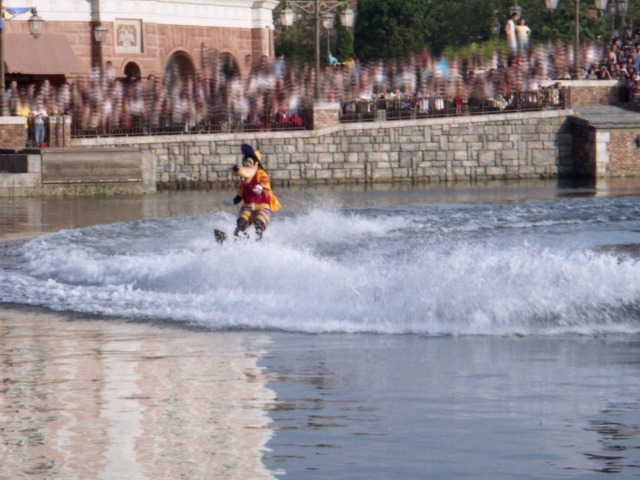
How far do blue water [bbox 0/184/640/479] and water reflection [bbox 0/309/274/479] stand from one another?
23 cm

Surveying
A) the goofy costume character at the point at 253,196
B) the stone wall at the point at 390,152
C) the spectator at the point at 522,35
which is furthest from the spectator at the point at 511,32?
the goofy costume character at the point at 253,196

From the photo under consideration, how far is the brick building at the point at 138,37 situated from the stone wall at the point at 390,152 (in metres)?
7.15

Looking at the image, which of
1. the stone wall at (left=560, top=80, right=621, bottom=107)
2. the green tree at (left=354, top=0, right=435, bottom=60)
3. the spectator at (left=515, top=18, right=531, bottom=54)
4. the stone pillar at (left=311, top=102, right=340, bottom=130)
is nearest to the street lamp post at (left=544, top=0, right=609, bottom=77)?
the stone wall at (left=560, top=80, right=621, bottom=107)

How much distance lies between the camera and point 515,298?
41.4ft

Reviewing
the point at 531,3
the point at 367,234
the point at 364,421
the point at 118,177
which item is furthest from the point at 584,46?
the point at 364,421

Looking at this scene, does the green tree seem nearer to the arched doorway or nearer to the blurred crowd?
the arched doorway

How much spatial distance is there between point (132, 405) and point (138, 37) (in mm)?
40289

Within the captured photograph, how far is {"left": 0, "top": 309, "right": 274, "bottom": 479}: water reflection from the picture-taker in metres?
6.95

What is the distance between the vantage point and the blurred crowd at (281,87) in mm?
37469

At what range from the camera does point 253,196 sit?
1820 centimetres

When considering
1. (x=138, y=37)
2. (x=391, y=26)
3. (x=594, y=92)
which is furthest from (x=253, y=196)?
(x=391, y=26)

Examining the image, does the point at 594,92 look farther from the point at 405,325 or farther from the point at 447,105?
the point at 405,325

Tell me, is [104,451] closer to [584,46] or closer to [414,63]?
[414,63]

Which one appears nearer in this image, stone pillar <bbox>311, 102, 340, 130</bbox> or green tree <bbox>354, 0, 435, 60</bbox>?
stone pillar <bbox>311, 102, 340, 130</bbox>
